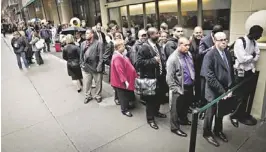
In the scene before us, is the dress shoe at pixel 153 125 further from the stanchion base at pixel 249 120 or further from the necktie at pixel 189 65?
the stanchion base at pixel 249 120

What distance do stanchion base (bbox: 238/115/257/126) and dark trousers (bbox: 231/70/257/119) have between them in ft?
0.19

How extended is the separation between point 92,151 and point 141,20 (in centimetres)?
775

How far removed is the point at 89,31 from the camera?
16.5 feet

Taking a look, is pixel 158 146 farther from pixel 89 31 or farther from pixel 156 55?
pixel 89 31

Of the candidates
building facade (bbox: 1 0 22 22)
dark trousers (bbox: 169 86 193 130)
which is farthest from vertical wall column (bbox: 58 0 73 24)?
building facade (bbox: 1 0 22 22)

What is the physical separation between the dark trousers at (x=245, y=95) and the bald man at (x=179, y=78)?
2.57 feet

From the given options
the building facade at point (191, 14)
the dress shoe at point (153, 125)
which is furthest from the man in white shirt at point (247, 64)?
the dress shoe at point (153, 125)

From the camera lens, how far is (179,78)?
3.41 metres

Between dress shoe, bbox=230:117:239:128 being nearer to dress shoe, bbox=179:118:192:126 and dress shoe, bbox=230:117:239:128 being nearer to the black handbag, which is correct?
dress shoe, bbox=179:118:192:126

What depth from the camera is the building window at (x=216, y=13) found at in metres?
6.18

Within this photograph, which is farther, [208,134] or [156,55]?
[156,55]

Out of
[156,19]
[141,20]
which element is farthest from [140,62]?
[141,20]

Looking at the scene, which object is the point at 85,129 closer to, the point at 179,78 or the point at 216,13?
the point at 179,78

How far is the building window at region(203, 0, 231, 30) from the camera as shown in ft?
20.3
